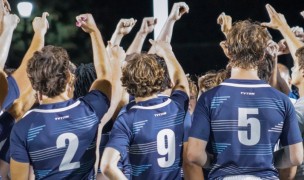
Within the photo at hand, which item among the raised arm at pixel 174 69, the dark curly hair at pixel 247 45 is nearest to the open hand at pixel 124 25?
the raised arm at pixel 174 69

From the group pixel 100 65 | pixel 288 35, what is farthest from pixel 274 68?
pixel 100 65

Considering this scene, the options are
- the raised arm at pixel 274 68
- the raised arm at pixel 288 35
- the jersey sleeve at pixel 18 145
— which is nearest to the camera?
the jersey sleeve at pixel 18 145

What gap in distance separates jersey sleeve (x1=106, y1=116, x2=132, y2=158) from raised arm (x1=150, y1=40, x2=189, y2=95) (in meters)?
0.39

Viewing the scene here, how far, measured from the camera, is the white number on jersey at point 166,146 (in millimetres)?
3086

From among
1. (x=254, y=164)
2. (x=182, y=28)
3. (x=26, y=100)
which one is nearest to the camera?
(x=254, y=164)

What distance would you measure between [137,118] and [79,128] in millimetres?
281

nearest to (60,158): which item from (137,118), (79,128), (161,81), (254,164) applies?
(79,128)

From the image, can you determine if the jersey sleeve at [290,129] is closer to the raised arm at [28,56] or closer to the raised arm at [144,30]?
the raised arm at [28,56]

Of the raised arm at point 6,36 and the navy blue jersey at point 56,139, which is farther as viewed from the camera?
the raised arm at point 6,36

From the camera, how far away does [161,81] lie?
3139 mm

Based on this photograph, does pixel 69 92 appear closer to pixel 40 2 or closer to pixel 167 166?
pixel 167 166

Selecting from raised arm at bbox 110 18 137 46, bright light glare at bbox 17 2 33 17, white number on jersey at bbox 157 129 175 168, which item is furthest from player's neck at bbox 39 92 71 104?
bright light glare at bbox 17 2 33 17

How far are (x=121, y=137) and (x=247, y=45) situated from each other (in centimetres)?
74

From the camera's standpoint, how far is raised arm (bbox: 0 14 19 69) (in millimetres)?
→ 3158
